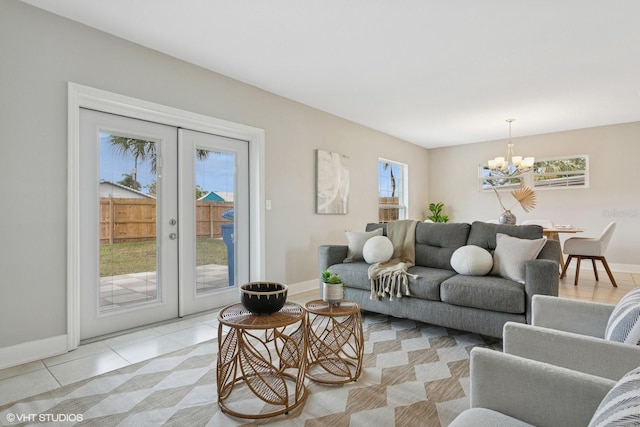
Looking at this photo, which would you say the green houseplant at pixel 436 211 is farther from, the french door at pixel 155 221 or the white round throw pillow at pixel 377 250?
the french door at pixel 155 221

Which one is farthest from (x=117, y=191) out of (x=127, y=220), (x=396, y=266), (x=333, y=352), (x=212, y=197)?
(x=396, y=266)

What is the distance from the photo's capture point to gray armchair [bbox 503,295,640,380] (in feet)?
3.81

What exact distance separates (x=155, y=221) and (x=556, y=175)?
6.61m

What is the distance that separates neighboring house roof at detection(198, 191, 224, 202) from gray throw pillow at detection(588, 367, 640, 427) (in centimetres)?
340

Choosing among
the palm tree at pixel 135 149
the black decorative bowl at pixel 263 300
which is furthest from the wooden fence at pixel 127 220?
the black decorative bowl at pixel 263 300

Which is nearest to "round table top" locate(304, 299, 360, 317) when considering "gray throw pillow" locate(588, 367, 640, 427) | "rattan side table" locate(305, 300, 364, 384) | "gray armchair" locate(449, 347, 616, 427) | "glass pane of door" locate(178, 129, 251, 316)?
"rattan side table" locate(305, 300, 364, 384)

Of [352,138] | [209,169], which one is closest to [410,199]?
[352,138]

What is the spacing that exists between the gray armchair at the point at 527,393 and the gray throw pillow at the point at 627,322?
1.12 ft

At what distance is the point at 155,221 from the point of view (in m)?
3.24

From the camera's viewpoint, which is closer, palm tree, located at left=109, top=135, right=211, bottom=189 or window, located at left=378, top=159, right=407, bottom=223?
palm tree, located at left=109, top=135, right=211, bottom=189

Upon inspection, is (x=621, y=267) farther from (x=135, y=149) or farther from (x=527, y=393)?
(x=135, y=149)

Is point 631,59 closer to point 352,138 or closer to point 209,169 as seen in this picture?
point 352,138

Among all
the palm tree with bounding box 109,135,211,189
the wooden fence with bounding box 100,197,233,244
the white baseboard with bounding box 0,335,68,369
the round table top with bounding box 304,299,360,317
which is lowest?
the white baseboard with bounding box 0,335,68,369

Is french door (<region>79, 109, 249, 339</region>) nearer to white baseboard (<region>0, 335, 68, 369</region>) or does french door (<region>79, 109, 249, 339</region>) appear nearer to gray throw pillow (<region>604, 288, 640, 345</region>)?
white baseboard (<region>0, 335, 68, 369</region>)
